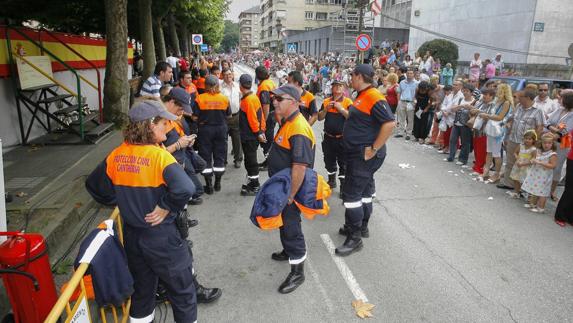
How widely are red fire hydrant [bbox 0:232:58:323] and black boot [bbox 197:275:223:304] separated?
1318 millimetres

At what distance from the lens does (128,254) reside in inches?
112

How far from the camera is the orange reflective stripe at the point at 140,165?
8.52 ft

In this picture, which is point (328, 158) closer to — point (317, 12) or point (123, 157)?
point (123, 157)

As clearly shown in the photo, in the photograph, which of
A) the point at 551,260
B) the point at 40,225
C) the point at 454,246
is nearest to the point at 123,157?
the point at 40,225

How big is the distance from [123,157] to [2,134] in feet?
22.8

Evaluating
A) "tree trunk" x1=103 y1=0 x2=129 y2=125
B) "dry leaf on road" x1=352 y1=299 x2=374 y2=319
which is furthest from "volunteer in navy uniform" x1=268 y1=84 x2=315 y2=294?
"tree trunk" x1=103 y1=0 x2=129 y2=125

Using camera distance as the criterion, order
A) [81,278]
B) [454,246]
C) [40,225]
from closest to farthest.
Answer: [81,278] → [40,225] → [454,246]

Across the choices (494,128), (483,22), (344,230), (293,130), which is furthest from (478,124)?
(483,22)

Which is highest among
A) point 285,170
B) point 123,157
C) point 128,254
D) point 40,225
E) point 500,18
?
point 500,18

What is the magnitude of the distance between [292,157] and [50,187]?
4167 mm

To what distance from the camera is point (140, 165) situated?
2.60 m

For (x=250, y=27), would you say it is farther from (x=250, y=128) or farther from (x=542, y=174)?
(x=542, y=174)

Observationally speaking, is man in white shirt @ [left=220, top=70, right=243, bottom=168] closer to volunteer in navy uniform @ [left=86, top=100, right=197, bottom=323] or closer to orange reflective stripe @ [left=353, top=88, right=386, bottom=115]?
orange reflective stripe @ [left=353, top=88, right=386, bottom=115]

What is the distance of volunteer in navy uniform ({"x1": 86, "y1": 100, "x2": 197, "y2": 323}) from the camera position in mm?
2613
